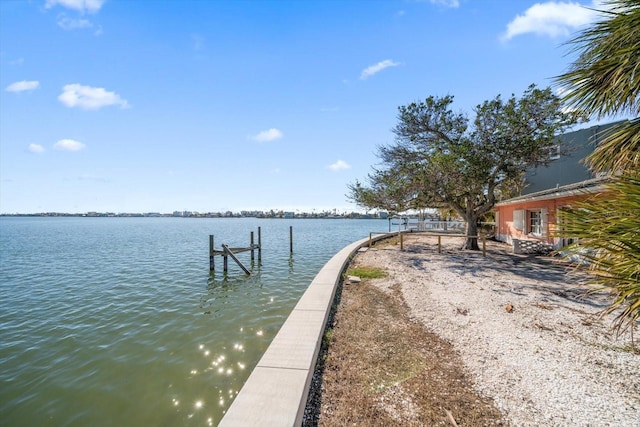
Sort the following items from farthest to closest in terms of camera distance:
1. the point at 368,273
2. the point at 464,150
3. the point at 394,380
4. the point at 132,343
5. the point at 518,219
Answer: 1. the point at 518,219
2. the point at 464,150
3. the point at 368,273
4. the point at 132,343
5. the point at 394,380

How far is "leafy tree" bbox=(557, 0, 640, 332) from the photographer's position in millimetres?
2090

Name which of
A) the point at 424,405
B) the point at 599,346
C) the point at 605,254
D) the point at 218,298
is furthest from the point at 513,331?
the point at 218,298

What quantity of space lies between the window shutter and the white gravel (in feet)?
24.3

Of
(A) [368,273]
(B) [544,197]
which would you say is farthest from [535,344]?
(B) [544,197]

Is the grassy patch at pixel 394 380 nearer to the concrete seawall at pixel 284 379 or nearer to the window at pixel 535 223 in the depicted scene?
the concrete seawall at pixel 284 379

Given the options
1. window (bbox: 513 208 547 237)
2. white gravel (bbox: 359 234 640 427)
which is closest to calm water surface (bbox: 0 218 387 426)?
white gravel (bbox: 359 234 640 427)

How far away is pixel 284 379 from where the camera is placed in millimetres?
3512

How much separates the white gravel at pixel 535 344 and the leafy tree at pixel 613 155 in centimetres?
34

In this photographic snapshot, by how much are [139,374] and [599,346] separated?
26.1 feet

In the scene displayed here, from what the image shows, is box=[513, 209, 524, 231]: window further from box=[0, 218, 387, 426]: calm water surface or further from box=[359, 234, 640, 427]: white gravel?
box=[0, 218, 387, 426]: calm water surface

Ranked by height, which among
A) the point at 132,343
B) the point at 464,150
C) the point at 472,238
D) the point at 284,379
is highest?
the point at 464,150

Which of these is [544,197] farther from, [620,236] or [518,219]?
[620,236]

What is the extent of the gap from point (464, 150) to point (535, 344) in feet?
28.8

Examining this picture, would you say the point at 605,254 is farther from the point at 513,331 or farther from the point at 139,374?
the point at 139,374
